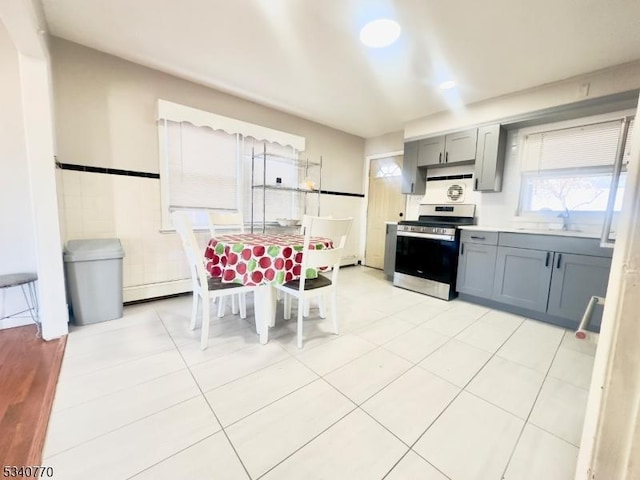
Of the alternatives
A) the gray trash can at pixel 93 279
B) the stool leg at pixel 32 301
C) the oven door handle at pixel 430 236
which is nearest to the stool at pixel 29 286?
the stool leg at pixel 32 301

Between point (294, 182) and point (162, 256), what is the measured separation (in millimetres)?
2037

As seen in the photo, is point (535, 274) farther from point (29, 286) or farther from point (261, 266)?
point (29, 286)

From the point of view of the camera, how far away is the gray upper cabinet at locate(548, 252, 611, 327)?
2279 millimetres

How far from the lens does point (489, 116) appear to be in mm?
3131

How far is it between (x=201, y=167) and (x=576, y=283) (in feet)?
13.1

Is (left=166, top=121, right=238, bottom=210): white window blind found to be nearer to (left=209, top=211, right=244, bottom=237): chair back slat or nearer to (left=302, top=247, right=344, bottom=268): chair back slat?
(left=209, top=211, right=244, bottom=237): chair back slat

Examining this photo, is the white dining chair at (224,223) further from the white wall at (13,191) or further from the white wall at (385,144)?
the white wall at (385,144)

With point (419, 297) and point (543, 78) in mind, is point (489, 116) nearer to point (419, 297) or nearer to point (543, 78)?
point (543, 78)

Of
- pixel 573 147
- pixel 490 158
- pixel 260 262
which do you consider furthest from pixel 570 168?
pixel 260 262

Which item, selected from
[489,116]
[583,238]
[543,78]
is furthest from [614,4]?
[583,238]

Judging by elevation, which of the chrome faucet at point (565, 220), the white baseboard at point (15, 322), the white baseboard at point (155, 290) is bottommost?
the white baseboard at point (15, 322)

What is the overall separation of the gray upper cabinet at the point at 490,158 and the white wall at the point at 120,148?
3.11 meters

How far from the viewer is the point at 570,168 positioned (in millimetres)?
2842

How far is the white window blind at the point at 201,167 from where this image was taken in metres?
2.90
